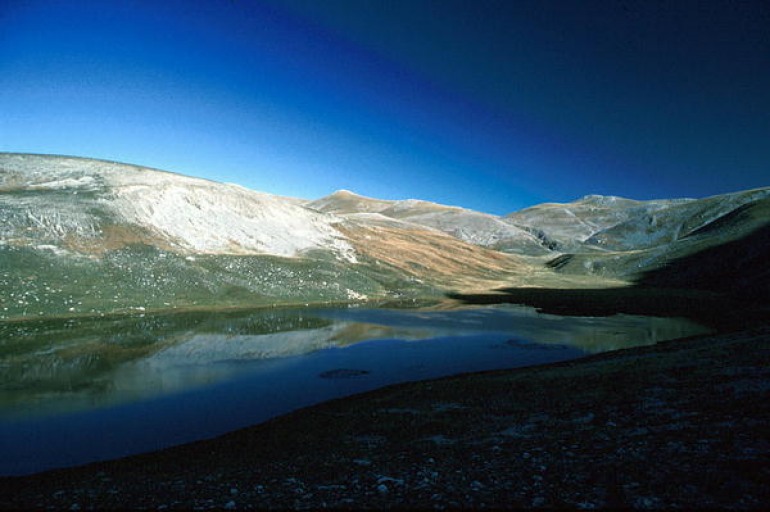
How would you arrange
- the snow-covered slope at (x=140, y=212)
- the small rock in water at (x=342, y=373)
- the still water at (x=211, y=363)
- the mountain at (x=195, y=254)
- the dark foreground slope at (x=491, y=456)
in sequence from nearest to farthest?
the dark foreground slope at (x=491, y=456), the still water at (x=211, y=363), the small rock in water at (x=342, y=373), the mountain at (x=195, y=254), the snow-covered slope at (x=140, y=212)

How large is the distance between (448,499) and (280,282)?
80564 mm

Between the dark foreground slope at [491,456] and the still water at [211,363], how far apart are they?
3582mm

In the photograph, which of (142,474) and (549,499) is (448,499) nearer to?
(549,499)

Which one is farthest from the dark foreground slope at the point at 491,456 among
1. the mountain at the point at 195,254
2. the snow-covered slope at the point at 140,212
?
the snow-covered slope at the point at 140,212

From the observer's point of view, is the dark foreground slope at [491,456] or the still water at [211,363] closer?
the dark foreground slope at [491,456]

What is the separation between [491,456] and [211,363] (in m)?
29.4

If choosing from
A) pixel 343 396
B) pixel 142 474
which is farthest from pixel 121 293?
pixel 142 474

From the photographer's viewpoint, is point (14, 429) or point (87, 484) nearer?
point (87, 484)

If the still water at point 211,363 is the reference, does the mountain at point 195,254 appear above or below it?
above

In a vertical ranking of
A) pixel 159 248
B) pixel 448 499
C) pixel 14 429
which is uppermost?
pixel 159 248

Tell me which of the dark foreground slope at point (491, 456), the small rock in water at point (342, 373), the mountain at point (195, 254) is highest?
the mountain at point (195, 254)

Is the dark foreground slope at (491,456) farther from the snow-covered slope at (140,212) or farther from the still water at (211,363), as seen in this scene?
the snow-covered slope at (140,212)

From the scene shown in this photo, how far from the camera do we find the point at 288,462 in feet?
56.3

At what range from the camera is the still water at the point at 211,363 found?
22797 mm
